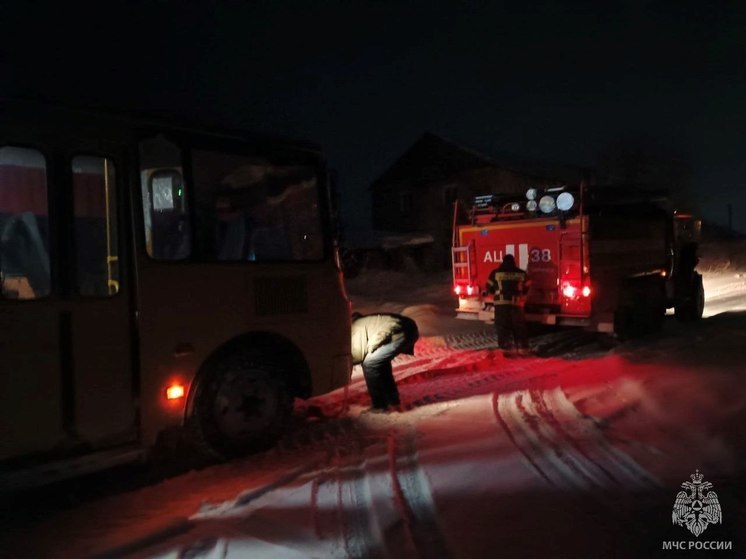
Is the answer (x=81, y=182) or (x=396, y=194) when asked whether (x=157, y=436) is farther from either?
(x=396, y=194)

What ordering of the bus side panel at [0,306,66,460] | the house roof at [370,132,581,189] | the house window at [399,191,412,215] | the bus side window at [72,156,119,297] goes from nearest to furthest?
the bus side panel at [0,306,66,460] → the bus side window at [72,156,119,297] → the house roof at [370,132,581,189] → the house window at [399,191,412,215]

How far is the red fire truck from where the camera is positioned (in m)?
10.7

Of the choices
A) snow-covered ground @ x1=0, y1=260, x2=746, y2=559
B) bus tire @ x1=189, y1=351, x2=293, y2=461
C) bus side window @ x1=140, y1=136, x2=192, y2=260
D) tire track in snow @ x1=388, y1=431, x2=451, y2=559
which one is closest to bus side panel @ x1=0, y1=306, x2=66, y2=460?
snow-covered ground @ x1=0, y1=260, x2=746, y2=559

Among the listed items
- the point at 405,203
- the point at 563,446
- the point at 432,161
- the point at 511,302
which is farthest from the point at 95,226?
the point at 405,203

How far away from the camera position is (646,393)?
7117 mm

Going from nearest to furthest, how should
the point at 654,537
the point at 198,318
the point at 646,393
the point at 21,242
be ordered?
the point at 654,537 → the point at 21,242 → the point at 198,318 → the point at 646,393

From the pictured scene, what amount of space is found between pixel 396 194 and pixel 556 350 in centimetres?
3220

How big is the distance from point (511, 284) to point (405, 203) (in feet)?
106

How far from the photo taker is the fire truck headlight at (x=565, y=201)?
10.7 meters

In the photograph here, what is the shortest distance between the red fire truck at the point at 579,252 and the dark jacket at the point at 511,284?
62cm

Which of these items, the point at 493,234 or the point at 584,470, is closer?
the point at 584,470

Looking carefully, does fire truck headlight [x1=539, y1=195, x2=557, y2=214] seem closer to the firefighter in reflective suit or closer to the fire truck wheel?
the firefighter in reflective suit

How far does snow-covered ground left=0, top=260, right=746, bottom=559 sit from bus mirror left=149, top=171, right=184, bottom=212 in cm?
219

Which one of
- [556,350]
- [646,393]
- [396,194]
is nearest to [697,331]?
[556,350]
